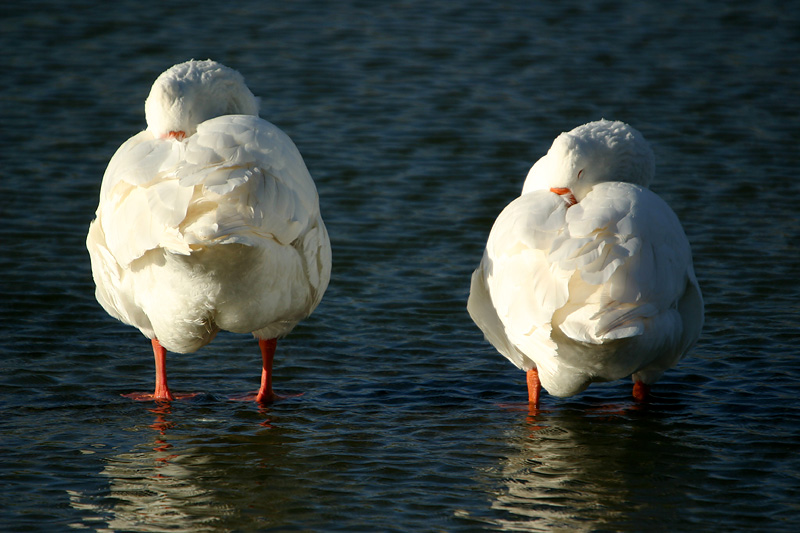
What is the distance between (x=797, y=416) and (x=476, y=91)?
7923 millimetres

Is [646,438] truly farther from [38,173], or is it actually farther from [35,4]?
[35,4]

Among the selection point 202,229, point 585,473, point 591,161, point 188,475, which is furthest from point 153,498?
point 591,161

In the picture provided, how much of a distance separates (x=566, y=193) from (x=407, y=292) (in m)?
2.54

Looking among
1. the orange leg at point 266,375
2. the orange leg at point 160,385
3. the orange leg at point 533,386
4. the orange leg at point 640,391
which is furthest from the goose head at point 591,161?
the orange leg at point 160,385

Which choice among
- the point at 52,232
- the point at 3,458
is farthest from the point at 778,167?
the point at 3,458

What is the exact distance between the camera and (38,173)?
10852 mm

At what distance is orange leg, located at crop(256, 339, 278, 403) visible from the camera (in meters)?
6.73

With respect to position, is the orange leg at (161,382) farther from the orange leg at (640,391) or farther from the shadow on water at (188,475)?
the orange leg at (640,391)

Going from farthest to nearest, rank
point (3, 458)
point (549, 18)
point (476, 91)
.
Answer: point (549, 18), point (476, 91), point (3, 458)

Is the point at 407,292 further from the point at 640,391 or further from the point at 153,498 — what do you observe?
the point at 153,498

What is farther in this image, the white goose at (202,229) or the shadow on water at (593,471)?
the white goose at (202,229)

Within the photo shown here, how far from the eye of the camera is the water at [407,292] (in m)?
5.44

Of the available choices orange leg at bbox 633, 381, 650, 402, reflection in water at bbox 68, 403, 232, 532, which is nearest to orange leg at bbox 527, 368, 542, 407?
orange leg at bbox 633, 381, 650, 402

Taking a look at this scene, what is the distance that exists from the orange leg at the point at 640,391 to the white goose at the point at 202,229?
7.05ft
